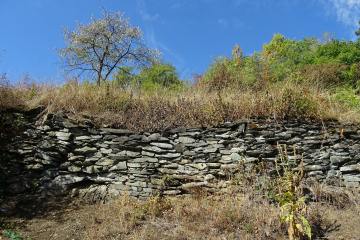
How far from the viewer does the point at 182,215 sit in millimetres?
7062

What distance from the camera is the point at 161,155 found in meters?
8.27

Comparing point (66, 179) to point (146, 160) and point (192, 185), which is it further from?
point (192, 185)

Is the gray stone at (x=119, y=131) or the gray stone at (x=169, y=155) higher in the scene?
the gray stone at (x=119, y=131)

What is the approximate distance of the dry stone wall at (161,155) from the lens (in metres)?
7.95

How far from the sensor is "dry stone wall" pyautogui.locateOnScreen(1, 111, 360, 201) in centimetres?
795

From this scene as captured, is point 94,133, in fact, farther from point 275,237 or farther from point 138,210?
point 275,237

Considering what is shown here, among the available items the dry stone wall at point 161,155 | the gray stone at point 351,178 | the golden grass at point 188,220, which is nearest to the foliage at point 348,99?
the dry stone wall at point 161,155

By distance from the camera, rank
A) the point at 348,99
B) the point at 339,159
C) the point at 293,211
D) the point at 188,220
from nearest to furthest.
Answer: the point at 293,211 < the point at 188,220 < the point at 339,159 < the point at 348,99

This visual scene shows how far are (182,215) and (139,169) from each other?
1.52 meters

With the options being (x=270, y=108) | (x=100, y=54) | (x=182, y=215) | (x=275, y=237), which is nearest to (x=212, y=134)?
(x=270, y=108)

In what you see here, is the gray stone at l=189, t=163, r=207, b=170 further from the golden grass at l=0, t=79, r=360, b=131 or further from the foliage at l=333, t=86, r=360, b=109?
the foliage at l=333, t=86, r=360, b=109

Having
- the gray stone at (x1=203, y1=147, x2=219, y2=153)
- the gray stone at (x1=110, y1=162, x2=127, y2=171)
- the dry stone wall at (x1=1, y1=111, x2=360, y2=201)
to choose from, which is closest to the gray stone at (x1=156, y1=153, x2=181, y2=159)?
the dry stone wall at (x1=1, y1=111, x2=360, y2=201)

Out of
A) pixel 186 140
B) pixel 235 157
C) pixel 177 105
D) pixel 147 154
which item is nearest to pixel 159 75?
pixel 177 105

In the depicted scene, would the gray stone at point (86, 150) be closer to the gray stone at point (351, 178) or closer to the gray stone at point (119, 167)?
the gray stone at point (119, 167)
